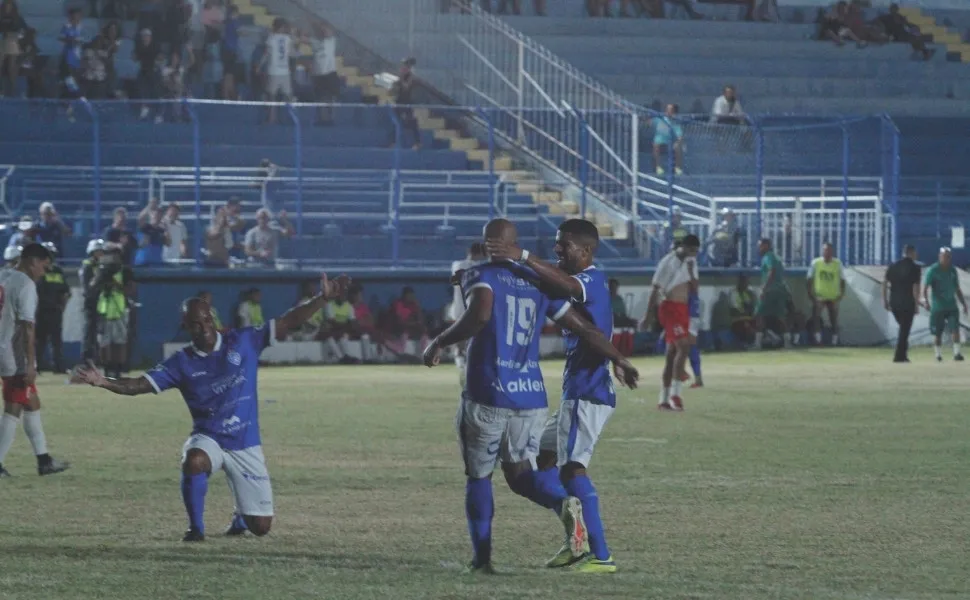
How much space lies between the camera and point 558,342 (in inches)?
1219

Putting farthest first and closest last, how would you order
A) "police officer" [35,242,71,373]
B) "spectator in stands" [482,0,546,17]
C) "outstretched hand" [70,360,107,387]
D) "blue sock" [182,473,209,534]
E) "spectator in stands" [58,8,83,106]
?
"spectator in stands" [482,0,546,17] → "spectator in stands" [58,8,83,106] → "police officer" [35,242,71,373] → "blue sock" [182,473,209,534] → "outstretched hand" [70,360,107,387]

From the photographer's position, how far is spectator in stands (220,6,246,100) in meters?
33.7

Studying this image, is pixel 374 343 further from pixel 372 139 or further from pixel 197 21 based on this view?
pixel 197 21

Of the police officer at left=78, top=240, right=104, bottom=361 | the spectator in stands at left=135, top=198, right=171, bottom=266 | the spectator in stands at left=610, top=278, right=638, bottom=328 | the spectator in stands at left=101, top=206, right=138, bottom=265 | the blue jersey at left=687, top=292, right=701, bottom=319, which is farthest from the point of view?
the spectator in stands at left=610, top=278, right=638, bottom=328

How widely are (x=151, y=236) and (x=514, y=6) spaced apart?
49.5 ft

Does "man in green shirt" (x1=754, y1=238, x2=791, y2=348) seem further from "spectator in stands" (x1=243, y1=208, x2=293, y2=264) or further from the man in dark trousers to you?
"spectator in stands" (x1=243, y1=208, x2=293, y2=264)

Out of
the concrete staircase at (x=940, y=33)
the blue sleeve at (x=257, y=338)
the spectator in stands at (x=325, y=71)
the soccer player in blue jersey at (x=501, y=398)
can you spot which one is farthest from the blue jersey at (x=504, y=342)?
the concrete staircase at (x=940, y=33)

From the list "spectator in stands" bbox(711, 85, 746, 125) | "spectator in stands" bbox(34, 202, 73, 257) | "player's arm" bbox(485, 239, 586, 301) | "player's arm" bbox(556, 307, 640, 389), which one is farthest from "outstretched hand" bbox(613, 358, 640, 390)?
"spectator in stands" bbox(711, 85, 746, 125)

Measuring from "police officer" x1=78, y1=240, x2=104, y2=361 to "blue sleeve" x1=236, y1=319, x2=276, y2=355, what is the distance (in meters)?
15.4

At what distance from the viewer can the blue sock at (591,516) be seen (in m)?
8.87

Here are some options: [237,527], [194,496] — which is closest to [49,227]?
[237,527]

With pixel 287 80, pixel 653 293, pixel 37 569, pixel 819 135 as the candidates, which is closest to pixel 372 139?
pixel 287 80

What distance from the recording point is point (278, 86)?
34.3 meters

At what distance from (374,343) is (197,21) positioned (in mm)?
8687
